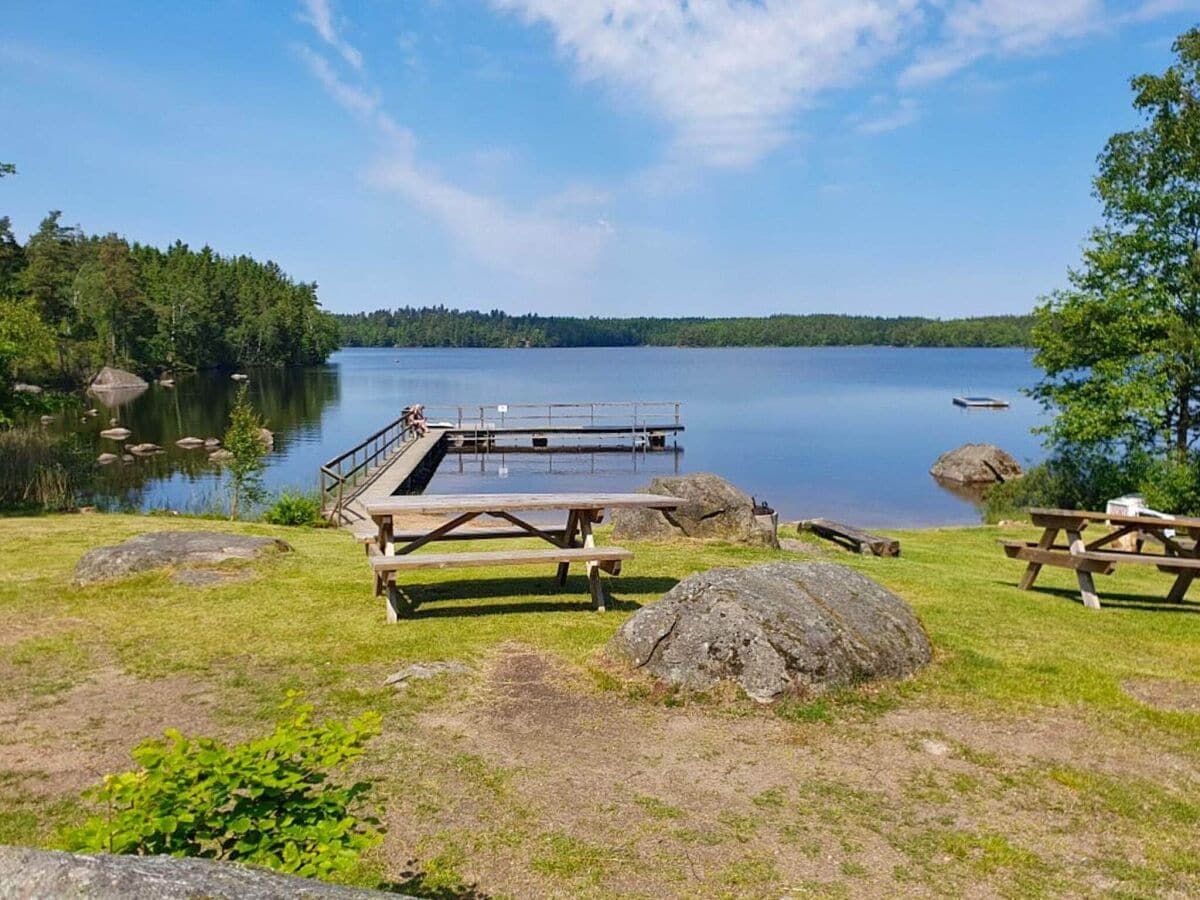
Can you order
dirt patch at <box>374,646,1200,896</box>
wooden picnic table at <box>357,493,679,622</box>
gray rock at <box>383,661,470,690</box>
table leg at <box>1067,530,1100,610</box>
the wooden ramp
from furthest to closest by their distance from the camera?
the wooden ramp
table leg at <box>1067,530,1100,610</box>
wooden picnic table at <box>357,493,679,622</box>
gray rock at <box>383,661,470,690</box>
dirt patch at <box>374,646,1200,896</box>

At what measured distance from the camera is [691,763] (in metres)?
5.41

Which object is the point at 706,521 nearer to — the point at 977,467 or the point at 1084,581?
the point at 1084,581

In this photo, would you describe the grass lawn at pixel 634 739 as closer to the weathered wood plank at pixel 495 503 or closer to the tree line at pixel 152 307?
the weathered wood plank at pixel 495 503

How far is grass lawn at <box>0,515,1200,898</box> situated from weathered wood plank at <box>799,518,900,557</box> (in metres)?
4.03

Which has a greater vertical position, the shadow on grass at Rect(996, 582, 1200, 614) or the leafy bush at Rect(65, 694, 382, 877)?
the leafy bush at Rect(65, 694, 382, 877)

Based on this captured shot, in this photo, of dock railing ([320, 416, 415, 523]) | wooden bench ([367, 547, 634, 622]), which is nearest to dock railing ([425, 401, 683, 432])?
dock railing ([320, 416, 415, 523])

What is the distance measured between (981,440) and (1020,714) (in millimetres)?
47125

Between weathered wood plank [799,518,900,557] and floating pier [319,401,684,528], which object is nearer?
weathered wood plank [799,518,900,557]

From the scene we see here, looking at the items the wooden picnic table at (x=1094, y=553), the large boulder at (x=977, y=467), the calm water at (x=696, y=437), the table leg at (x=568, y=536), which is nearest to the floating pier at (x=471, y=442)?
the calm water at (x=696, y=437)

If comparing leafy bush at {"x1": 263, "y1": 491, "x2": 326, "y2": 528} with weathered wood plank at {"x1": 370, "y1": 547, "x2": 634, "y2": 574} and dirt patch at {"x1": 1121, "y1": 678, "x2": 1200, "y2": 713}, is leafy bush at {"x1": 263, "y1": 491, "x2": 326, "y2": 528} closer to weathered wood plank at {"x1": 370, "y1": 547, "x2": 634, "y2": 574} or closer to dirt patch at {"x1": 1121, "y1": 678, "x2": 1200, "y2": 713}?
weathered wood plank at {"x1": 370, "y1": 547, "x2": 634, "y2": 574}

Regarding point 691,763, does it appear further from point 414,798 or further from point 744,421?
point 744,421

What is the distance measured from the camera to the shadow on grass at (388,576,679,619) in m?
8.98

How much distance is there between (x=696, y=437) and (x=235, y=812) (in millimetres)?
45918

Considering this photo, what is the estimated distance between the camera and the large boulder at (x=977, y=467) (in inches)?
1320
